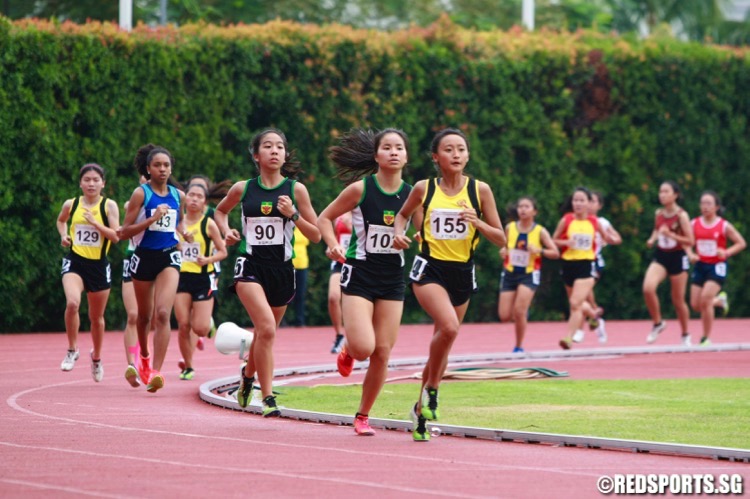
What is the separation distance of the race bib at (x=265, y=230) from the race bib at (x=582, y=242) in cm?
998

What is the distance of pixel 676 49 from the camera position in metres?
30.4

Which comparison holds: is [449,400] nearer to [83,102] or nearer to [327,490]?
[327,490]

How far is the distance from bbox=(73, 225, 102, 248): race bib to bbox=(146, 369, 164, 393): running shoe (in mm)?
2418

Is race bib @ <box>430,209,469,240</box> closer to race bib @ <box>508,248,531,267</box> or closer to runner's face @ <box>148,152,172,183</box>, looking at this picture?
runner's face @ <box>148,152,172,183</box>

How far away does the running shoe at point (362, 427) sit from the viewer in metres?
11.0

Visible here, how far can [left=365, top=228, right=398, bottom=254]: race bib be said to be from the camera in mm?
11250

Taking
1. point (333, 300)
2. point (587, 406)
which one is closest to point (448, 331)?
point (587, 406)

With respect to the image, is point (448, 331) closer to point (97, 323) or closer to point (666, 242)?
point (97, 323)

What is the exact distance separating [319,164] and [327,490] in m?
18.3

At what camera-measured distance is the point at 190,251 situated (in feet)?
54.2

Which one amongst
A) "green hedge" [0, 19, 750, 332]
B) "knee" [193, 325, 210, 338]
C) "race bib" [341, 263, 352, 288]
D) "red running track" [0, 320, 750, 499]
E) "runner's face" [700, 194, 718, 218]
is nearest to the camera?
"red running track" [0, 320, 750, 499]

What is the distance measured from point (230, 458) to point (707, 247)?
13.6 m

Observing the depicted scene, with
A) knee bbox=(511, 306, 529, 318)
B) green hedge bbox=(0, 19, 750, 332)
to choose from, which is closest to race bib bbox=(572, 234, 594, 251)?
knee bbox=(511, 306, 529, 318)

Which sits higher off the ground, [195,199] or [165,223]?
[195,199]
